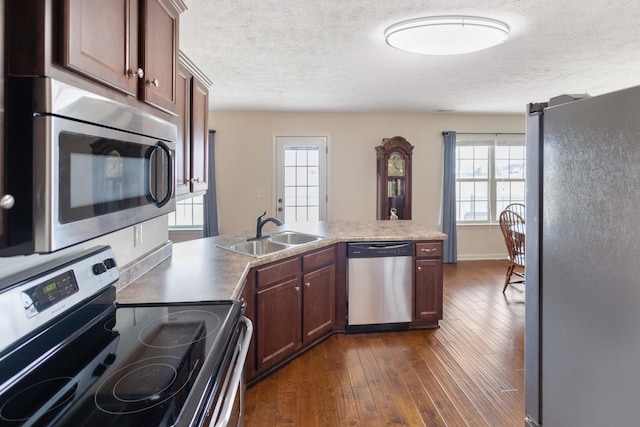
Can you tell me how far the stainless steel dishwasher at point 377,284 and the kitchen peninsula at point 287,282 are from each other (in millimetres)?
61

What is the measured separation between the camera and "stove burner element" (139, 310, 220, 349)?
1182 millimetres

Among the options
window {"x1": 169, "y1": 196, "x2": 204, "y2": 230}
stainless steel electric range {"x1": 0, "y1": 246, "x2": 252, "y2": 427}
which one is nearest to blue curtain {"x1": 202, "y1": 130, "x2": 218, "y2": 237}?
window {"x1": 169, "y1": 196, "x2": 204, "y2": 230}

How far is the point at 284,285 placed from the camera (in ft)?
8.50

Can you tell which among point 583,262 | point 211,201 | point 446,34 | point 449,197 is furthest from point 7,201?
point 449,197

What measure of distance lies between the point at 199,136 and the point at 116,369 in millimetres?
1584

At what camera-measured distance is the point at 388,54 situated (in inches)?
127

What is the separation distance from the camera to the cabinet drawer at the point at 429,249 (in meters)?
3.29

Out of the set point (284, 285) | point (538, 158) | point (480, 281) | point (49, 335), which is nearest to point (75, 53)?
point (49, 335)

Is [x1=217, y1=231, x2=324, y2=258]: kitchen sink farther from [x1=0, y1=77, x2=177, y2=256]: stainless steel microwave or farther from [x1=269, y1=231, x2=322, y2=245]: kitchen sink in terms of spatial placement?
[x1=0, y1=77, x2=177, y2=256]: stainless steel microwave

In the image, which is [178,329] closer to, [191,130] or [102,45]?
[102,45]

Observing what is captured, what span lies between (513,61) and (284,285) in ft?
9.14

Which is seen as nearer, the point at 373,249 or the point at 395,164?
the point at 373,249

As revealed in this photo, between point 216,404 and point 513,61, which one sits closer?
point 216,404

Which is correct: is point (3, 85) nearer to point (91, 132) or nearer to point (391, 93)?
point (91, 132)
